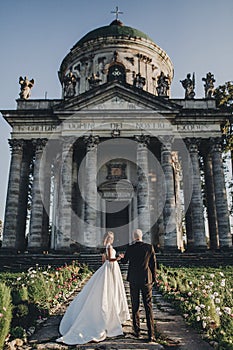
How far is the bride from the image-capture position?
19.5 feet

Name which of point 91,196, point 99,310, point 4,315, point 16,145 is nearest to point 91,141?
point 91,196

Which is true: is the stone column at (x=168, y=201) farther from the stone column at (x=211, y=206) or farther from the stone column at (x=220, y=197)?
the stone column at (x=211, y=206)

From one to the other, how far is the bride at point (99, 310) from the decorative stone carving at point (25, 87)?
2097 centimetres

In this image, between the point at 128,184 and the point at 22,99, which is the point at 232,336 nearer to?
the point at 128,184

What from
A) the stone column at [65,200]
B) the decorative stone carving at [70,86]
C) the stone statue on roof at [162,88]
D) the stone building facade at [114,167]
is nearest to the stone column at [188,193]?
the stone building facade at [114,167]

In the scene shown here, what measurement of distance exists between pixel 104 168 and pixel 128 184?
2.26 meters

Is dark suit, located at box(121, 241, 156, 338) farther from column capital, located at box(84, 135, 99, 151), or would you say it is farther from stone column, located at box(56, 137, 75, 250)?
column capital, located at box(84, 135, 99, 151)

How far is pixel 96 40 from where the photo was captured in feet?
101

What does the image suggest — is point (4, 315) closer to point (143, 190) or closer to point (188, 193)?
point (143, 190)

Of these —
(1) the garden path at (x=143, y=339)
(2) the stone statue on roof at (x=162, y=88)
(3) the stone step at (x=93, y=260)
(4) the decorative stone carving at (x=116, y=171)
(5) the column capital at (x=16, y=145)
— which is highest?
(2) the stone statue on roof at (x=162, y=88)

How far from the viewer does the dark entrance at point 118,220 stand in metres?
25.2

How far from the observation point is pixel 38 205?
22.3 meters

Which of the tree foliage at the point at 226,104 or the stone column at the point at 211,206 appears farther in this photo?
the tree foliage at the point at 226,104

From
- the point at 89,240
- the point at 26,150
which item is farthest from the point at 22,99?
the point at 89,240
